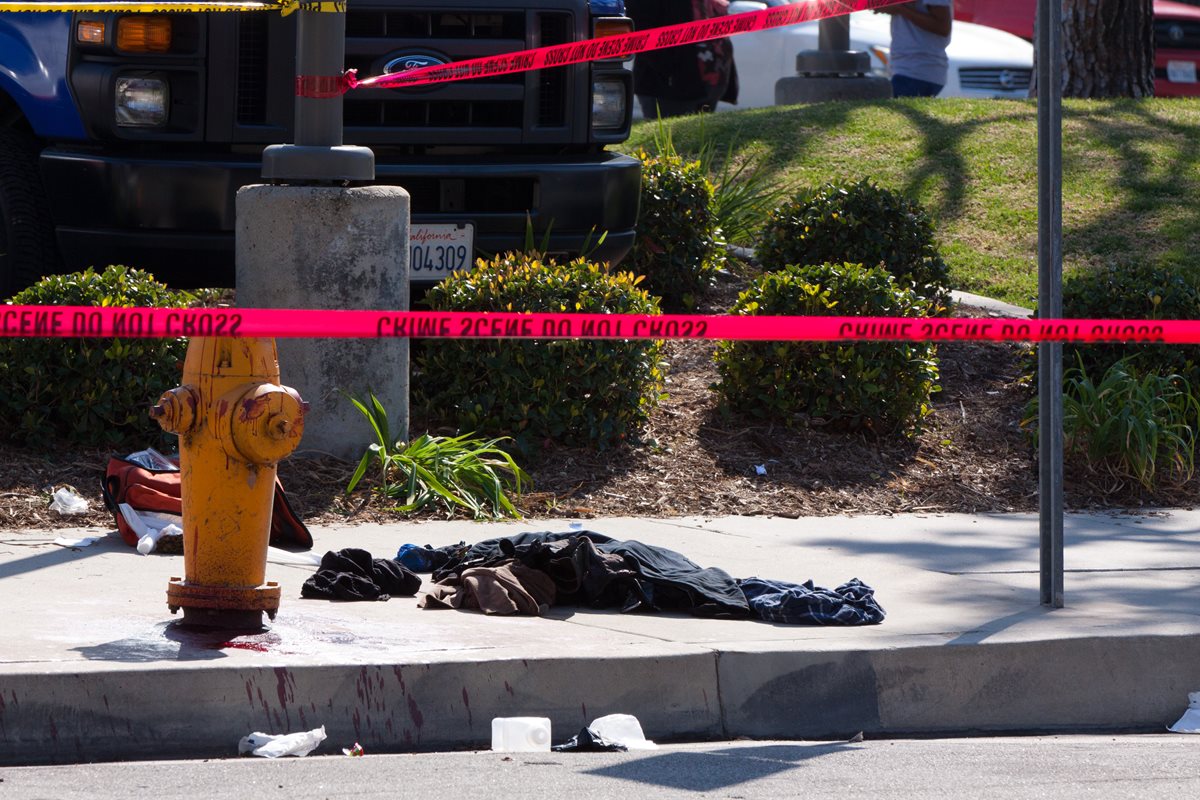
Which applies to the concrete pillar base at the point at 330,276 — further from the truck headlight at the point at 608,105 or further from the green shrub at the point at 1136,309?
the green shrub at the point at 1136,309

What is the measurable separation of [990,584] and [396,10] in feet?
11.2

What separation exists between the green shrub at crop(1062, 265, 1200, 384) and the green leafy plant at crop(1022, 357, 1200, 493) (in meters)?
0.25

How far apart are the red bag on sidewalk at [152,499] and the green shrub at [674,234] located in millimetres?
3815

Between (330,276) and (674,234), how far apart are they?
3256 mm

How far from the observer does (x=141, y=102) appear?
23.6 feet

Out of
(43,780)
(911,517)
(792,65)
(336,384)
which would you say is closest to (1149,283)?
(911,517)

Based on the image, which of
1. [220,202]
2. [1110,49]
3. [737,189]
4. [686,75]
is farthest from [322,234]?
[686,75]

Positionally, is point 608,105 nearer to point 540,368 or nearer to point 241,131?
point 540,368

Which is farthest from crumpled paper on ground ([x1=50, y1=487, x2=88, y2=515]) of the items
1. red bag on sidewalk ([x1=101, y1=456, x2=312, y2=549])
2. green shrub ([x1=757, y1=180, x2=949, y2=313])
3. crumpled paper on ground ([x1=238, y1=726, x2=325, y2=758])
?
green shrub ([x1=757, y1=180, x2=949, y2=313])

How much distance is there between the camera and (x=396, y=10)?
7.46 meters

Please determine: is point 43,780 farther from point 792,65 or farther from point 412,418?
point 792,65

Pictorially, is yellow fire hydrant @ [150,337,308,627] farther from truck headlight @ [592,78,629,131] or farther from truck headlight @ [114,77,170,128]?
truck headlight @ [592,78,629,131]

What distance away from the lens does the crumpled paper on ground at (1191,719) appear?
4.92 m

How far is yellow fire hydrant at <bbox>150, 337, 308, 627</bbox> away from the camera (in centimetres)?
468
